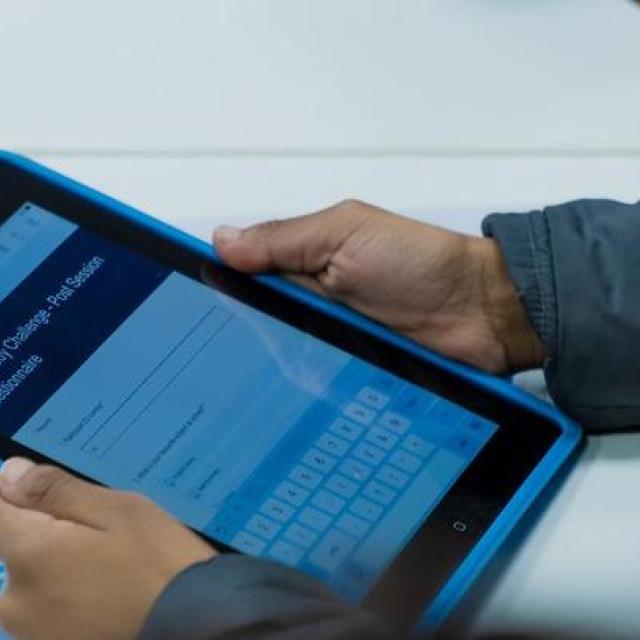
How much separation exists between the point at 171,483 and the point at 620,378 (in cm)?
25

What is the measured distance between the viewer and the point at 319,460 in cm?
75

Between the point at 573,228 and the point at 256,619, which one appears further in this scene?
the point at 573,228

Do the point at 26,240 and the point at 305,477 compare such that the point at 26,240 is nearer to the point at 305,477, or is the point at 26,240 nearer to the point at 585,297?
the point at 305,477

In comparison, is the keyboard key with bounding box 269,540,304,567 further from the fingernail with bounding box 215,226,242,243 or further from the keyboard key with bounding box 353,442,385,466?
the fingernail with bounding box 215,226,242,243

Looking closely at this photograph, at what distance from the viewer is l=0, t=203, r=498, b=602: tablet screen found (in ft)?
2.38

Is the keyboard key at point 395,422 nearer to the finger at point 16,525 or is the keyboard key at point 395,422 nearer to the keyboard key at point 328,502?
the keyboard key at point 328,502

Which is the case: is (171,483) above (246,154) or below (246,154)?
below

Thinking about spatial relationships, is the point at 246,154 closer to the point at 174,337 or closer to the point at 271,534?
the point at 174,337

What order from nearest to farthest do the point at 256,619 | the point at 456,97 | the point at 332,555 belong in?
the point at 256,619
the point at 332,555
the point at 456,97

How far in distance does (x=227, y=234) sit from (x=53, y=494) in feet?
0.61

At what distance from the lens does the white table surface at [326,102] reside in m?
0.91

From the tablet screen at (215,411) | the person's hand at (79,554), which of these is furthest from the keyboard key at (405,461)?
the person's hand at (79,554)

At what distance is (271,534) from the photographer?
719mm

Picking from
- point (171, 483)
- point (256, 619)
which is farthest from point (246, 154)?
point (256, 619)
